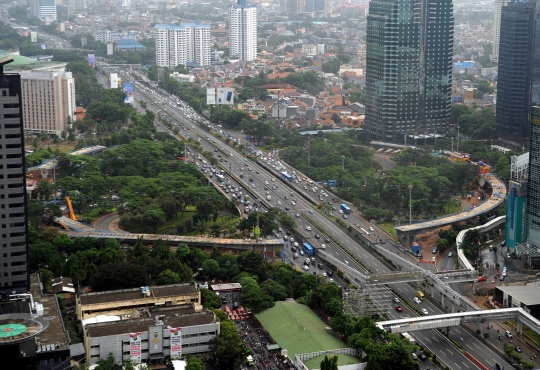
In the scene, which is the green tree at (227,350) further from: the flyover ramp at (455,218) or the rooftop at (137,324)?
the flyover ramp at (455,218)

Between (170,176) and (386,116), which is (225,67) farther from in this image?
(170,176)

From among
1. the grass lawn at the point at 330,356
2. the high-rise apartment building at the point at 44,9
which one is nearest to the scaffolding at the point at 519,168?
the grass lawn at the point at 330,356

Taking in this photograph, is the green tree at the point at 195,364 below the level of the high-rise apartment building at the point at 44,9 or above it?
below

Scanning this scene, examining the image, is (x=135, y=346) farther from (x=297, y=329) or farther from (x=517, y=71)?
(x=517, y=71)

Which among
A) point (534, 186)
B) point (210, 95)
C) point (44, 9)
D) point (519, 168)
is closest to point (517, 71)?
point (519, 168)

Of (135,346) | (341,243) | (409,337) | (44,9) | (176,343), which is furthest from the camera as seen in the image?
(44,9)

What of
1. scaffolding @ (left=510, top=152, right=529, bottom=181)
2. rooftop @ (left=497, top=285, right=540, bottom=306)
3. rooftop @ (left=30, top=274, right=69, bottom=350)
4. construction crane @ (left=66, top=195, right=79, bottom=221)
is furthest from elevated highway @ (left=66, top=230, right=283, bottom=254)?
scaffolding @ (left=510, top=152, right=529, bottom=181)
